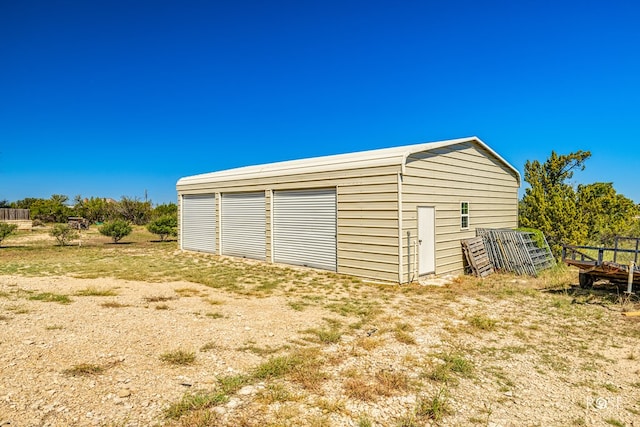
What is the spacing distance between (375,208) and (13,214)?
34.0 m

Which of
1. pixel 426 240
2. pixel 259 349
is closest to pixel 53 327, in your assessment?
pixel 259 349

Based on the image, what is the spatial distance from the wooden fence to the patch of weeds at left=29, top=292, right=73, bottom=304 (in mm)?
30360

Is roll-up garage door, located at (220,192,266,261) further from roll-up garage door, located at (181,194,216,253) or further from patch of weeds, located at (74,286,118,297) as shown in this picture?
patch of weeds, located at (74,286,118,297)

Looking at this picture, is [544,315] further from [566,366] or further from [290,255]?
[290,255]

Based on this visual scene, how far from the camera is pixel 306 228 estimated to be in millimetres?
12367

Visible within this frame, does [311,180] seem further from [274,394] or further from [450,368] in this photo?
[274,394]

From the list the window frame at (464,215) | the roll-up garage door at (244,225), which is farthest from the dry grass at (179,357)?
the window frame at (464,215)

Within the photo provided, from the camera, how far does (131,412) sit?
3.30 metres

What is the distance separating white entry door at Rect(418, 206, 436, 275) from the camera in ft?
34.4

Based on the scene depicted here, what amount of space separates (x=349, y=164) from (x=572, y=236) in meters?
9.34

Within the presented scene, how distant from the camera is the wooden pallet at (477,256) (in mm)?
11500

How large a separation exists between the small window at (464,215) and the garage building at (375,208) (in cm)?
3

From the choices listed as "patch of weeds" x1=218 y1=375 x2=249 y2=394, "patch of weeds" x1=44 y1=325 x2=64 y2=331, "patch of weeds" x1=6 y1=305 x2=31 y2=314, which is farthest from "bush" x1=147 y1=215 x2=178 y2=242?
"patch of weeds" x1=218 y1=375 x2=249 y2=394

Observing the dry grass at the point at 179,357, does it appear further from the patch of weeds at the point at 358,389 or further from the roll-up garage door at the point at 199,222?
the roll-up garage door at the point at 199,222
